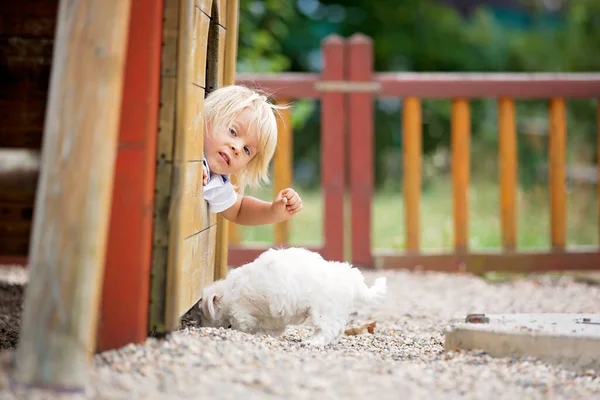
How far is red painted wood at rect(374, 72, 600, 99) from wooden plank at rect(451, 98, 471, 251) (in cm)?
11

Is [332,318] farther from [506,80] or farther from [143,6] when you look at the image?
[506,80]

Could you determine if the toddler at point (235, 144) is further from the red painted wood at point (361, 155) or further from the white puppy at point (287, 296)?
the red painted wood at point (361, 155)

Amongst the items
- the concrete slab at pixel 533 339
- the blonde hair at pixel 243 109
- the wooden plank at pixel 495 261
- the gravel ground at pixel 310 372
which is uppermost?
the blonde hair at pixel 243 109

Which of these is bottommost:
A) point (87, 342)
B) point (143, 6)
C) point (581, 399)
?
point (581, 399)

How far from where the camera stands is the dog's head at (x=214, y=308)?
106 inches

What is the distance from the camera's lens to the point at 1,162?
1883 mm

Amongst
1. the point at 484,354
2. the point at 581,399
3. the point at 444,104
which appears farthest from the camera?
the point at 444,104

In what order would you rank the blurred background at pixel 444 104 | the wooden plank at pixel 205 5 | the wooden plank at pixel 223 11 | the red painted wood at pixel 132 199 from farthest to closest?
the blurred background at pixel 444 104 < the wooden plank at pixel 223 11 < the wooden plank at pixel 205 5 < the red painted wood at pixel 132 199

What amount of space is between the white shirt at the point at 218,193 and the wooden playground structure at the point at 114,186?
99 mm

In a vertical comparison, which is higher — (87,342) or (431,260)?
(431,260)

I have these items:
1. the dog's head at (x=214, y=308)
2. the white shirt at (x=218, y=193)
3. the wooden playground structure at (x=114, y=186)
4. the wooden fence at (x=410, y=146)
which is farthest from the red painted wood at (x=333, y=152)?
the dog's head at (x=214, y=308)

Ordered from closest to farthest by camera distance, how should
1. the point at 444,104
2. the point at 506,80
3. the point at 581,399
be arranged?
the point at 581,399 → the point at 506,80 → the point at 444,104

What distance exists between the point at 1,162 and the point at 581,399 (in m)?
1.61

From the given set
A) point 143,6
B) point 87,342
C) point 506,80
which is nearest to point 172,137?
point 143,6
